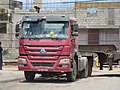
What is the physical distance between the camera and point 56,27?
1998cm

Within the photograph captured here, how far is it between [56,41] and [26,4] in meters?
29.7

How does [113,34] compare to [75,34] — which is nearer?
[75,34]

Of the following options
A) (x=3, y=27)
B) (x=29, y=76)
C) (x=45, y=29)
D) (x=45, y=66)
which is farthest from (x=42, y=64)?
(x=3, y=27)

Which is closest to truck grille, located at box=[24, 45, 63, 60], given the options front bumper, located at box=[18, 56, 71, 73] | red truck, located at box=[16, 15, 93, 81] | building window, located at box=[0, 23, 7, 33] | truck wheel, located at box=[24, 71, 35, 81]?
red truck, located at box=[16, 15, 93, 81]

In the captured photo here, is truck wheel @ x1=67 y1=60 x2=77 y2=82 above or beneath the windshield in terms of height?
beneath

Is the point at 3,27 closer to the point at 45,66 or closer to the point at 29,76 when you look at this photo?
the point at 29,76

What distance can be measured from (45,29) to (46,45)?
35.0 inches

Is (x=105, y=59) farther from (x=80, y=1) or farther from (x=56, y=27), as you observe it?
(x=80, y=1)

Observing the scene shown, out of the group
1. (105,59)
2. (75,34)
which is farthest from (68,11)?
(75,34)

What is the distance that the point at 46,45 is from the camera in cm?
1956

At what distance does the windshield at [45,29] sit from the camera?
19.8 meters

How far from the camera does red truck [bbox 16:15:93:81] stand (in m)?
19.6

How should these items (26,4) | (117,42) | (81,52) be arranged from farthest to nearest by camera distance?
(26,4), (117,42), (81,52)

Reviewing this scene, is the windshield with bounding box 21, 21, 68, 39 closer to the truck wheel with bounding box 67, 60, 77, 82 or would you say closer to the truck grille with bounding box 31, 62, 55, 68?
the truck grille with bounding box 31, 62, 55, 68
